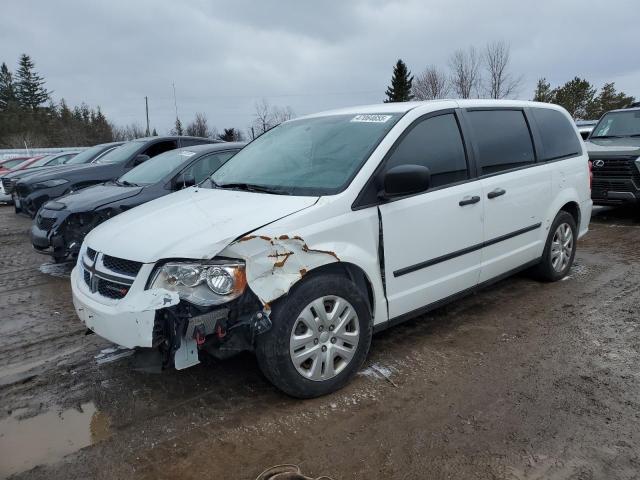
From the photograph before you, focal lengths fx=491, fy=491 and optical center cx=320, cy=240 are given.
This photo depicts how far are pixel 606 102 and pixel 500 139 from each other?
51023 mm

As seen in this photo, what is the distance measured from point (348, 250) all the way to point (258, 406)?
1.13m

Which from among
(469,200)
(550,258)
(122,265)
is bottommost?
(550,258)

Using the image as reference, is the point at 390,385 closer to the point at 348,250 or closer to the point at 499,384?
the point at 499,384

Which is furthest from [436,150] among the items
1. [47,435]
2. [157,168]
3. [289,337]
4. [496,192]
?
[157,168]

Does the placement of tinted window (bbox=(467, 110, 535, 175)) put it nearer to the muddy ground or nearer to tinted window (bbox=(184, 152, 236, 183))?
the muddy ground

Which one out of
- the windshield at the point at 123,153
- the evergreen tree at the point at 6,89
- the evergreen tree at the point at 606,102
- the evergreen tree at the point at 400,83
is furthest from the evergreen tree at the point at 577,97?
the evergreen tree at the point at 6,89

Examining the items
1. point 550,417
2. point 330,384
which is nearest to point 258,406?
point 330,384

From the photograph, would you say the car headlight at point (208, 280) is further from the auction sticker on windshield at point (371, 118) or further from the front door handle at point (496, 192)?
the front door handle at point (496, 192)

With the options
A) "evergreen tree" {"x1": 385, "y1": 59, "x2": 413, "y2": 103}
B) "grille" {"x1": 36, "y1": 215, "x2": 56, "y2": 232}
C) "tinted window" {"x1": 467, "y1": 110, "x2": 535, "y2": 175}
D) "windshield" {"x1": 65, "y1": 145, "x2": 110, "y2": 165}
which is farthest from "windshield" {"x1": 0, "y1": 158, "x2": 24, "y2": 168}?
"evergreen tree" {"x1": 385, "y1": 59, "x2": 413, "y2": 103}

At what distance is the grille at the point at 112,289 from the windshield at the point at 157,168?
362 centimetres

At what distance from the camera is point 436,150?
3.80 metres

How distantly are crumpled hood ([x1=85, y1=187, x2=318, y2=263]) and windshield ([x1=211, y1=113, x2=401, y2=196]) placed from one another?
209mm

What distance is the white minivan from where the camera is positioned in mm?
2783

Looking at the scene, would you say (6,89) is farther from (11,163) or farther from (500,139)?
(500,139)
